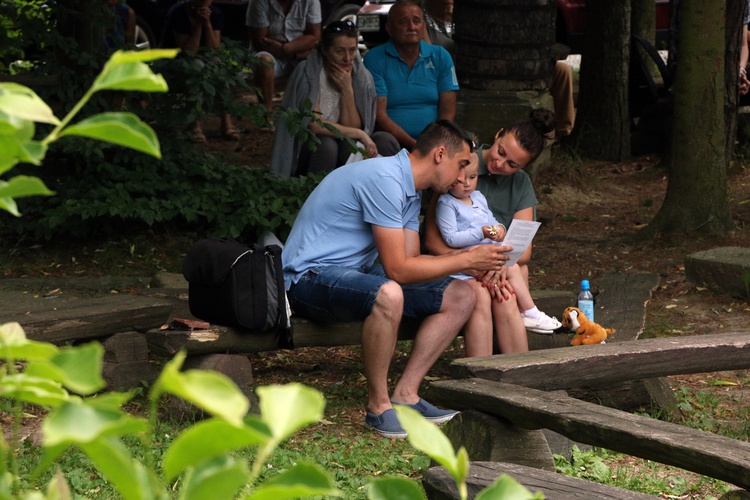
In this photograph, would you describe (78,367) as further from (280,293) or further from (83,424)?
(280,293)

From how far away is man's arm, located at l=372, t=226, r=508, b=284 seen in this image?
14.3 ft

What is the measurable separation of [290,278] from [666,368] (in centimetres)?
156

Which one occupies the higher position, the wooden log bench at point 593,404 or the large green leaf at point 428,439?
the large green leaf at point 428,439

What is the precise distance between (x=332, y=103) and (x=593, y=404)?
3.76 metres

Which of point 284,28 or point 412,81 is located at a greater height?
point 284,28

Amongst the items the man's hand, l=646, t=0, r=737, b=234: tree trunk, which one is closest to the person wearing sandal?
l=646, t=0, r=737, b=234: tree trunk

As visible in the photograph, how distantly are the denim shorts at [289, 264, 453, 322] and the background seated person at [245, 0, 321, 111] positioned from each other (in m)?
4.29

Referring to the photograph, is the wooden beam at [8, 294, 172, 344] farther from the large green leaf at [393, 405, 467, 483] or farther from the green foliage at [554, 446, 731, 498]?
the large green leaf at [393, 405, 467, 483]

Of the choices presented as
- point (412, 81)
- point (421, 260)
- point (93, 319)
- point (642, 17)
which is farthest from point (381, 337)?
point (642, 17)

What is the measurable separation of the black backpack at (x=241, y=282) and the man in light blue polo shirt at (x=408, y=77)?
116 inches

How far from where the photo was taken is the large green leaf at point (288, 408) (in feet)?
2.22

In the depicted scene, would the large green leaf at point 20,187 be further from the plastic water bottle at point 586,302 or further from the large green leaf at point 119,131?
the plastic water bottle at point 586,302

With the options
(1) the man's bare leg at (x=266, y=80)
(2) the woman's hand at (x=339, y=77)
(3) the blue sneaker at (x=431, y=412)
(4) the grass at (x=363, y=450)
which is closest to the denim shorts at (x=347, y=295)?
(3) the blue sneaker at (x=431, y=412)

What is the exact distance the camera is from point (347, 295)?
4.31 metres
